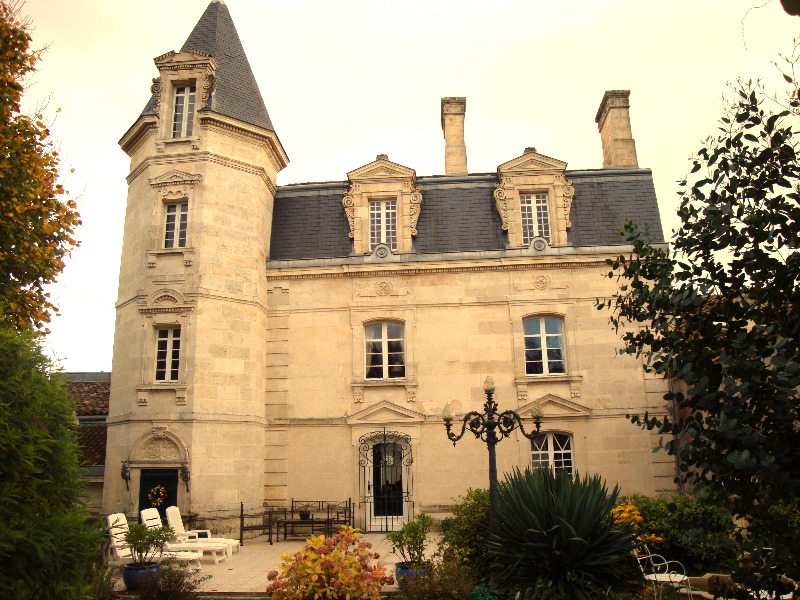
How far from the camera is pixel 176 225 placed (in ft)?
57.6

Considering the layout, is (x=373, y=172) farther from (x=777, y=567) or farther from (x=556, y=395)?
(x=777, y=567)

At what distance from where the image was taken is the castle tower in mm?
15844

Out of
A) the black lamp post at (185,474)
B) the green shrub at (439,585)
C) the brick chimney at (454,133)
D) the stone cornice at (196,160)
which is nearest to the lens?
the green shrub at (439,585)

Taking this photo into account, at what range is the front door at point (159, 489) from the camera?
1553 cm

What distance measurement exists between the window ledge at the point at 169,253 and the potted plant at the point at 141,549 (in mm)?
7755

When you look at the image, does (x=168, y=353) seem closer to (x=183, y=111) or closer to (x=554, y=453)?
(x=183, y=111)

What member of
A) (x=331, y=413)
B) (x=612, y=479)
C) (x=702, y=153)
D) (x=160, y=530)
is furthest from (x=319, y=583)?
(x=612, y=479)

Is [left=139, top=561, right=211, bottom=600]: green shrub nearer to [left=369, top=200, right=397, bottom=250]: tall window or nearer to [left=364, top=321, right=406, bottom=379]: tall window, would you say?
[left=364, top=321, right=406, bottom=379]: tall window

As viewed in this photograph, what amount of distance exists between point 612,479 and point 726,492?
13529 millimetres

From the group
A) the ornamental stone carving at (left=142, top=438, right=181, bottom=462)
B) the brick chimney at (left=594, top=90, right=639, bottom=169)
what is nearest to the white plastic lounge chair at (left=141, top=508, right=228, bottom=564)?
the ornamental stone carving at (left=142, top=438, right=181, bottom=462)

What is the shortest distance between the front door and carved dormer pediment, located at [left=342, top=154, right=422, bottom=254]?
7.90 m

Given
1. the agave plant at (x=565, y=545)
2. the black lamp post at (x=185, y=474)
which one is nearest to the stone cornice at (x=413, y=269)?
the black lamp post at (x=185, y=474)

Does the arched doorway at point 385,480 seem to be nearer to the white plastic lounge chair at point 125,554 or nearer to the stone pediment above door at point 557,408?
the stone pediment above door at point 557,408

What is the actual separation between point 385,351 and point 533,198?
6.20 metres
